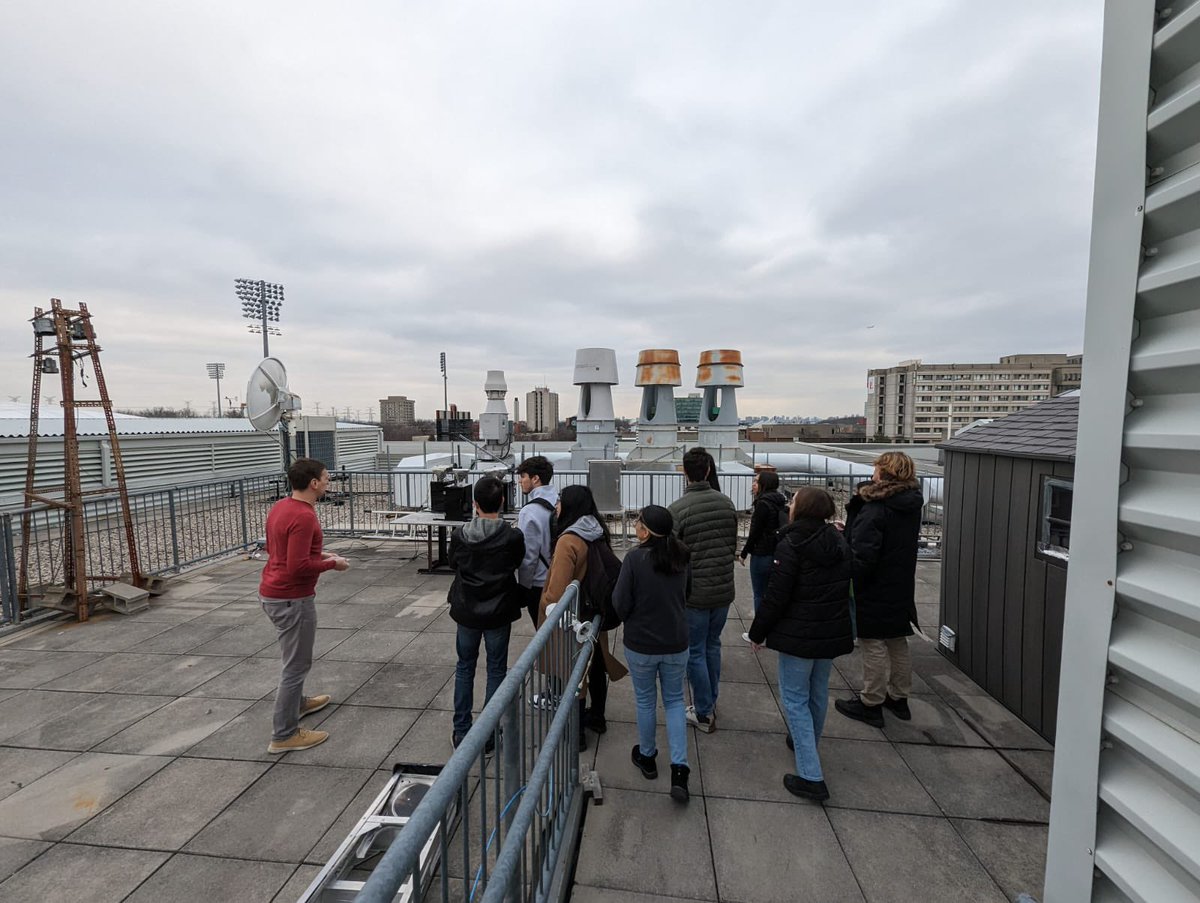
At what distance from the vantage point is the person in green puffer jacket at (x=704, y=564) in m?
3.83

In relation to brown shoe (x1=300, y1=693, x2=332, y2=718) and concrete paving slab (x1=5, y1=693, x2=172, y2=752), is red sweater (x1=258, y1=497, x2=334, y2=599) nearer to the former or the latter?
brown shoe (x1=300, y1=693, x2=332, y2=718)

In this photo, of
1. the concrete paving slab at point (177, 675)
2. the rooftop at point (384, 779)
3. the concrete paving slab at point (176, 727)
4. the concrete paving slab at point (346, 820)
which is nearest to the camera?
the rooftop at point (384, 779)

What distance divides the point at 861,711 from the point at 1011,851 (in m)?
1.30

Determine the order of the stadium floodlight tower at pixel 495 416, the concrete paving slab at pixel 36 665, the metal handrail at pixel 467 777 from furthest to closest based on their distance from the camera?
the stadium floodlight tower at pixel 495 416 → the concrete paving slab at pixel 36 665 → the metal handrail at pixel 467 777

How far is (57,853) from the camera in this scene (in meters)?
2.87

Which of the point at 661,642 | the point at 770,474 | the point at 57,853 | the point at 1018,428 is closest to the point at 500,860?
the point at 661,642

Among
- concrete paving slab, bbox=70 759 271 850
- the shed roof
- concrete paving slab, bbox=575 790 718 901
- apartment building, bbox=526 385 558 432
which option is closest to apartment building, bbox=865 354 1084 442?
apartment building, bbox=526 385 558 432

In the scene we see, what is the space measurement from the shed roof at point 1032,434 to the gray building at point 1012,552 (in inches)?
0.5

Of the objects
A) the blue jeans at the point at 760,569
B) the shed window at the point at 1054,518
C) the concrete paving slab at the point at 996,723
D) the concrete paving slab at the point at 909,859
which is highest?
the shed window at the point at 1054,518

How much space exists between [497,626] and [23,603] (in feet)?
21.2

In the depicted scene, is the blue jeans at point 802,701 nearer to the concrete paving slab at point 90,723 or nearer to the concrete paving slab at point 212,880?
the concrete paving slab at point 212,880

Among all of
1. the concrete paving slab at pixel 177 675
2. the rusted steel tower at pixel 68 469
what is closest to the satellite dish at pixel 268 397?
the rusted steel tower at pixel 68 469

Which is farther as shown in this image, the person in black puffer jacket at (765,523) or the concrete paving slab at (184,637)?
the concrete paving slab at (184,637)

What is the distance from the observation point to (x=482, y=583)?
3.57m
